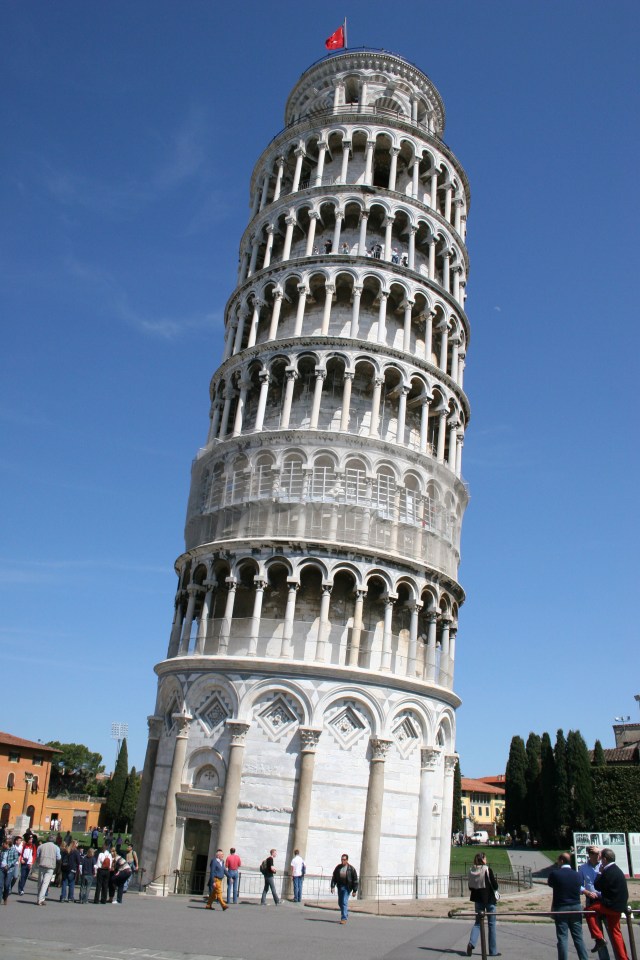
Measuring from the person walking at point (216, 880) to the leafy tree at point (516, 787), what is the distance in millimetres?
53072

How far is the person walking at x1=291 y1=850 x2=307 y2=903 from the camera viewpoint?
2183cm

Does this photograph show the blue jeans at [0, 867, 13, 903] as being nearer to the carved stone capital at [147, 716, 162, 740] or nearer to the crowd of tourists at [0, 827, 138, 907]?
the crowd of tourists at [0, 827, 138, 907]

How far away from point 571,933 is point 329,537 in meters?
A: 17.1

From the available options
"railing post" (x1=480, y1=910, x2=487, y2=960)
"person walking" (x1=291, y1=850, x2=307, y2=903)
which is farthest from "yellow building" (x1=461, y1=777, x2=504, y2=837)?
"railing post" (x1=480, y1=910, x2=487, y2=960)

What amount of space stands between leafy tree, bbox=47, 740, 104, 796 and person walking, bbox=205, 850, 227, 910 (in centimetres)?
7470

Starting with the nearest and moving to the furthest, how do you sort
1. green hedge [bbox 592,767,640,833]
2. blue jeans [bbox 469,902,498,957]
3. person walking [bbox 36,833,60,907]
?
1. blue jeans [bbox 469,902,498,957]
2. person walking [bbox 36,833,60,907]
3. green hedge [bbox 592,767,640,833]

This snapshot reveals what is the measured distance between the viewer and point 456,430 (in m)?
33.0

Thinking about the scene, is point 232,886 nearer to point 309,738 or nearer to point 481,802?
point 309,738

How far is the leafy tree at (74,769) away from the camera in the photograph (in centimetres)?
9344

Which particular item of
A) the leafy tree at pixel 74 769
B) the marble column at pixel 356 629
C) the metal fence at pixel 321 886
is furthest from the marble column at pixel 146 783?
the leafy tree at pixel 74 769

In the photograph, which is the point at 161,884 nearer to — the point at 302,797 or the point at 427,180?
the point at 302,797

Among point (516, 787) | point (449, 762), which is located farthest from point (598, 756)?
point (449, 762)

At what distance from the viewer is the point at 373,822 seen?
957 inches

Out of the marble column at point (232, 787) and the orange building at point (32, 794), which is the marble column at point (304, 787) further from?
the orange building at point (32, 794)
